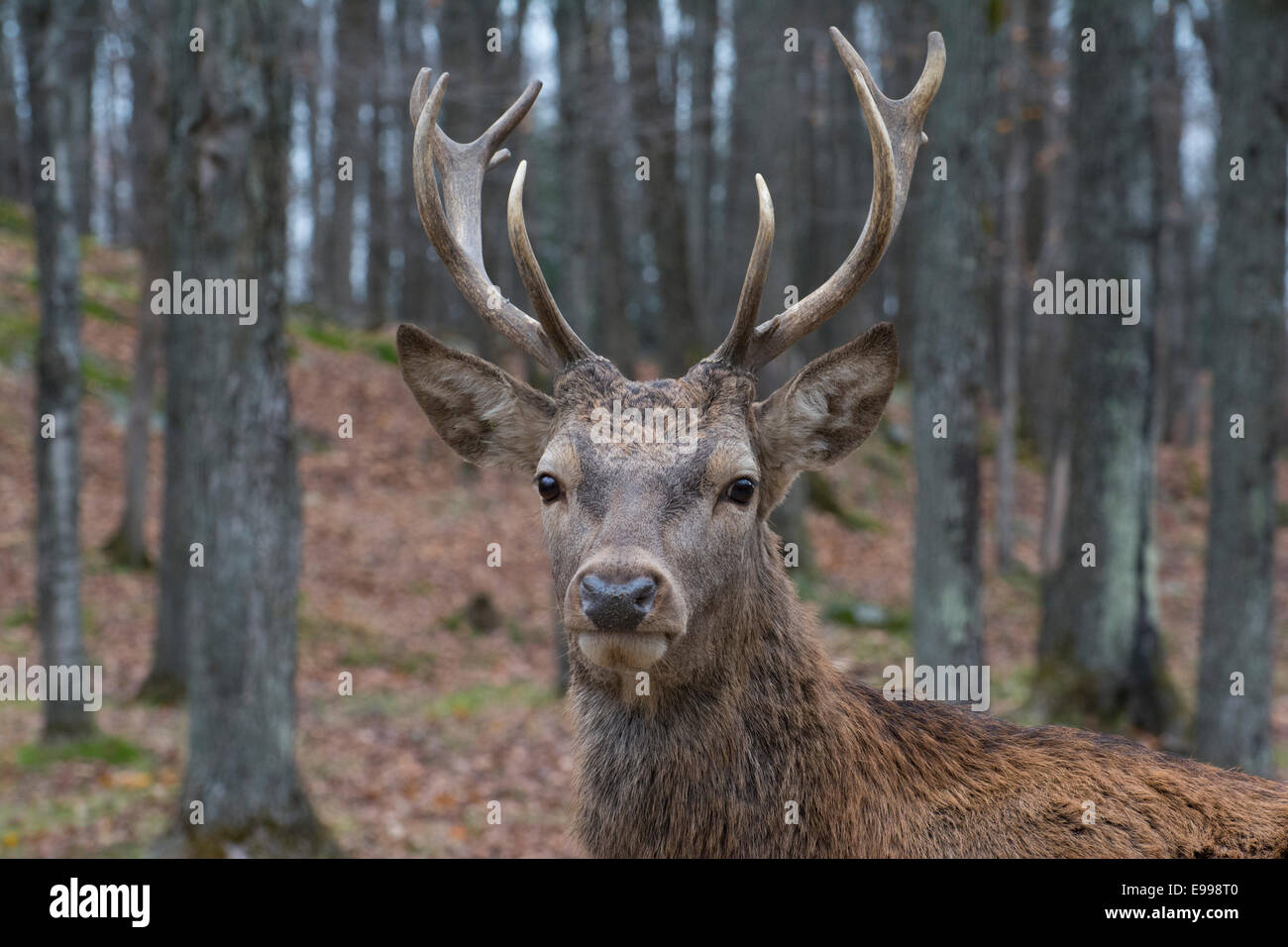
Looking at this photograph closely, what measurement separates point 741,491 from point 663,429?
1.06 ft

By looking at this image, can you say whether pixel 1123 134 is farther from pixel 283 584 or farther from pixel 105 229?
pixel 105 229

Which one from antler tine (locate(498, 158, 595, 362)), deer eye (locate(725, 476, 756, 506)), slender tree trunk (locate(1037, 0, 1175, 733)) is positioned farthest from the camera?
slender tree trunk (locate(1037, 0, 1175, 733))

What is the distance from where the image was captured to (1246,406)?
26.0 ft

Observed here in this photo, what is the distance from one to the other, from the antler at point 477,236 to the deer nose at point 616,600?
1.08m

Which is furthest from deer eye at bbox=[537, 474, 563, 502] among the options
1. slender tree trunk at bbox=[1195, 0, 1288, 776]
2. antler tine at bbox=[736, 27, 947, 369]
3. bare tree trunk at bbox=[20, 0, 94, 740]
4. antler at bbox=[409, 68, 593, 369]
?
bare tree trunk at bbox=[20, 0, 94, 740]

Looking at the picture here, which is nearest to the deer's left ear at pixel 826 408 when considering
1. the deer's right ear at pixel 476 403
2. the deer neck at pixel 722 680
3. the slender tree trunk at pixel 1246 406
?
the deer neck at pixel 722 680

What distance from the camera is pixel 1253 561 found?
25.9 ft

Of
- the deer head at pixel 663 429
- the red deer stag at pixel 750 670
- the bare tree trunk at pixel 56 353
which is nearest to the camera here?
the deer head at pixel 663 429

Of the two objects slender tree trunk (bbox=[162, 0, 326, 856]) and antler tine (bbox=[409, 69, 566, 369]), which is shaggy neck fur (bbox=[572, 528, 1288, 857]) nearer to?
antler tine (bbox=[409, 69, 566, 369])

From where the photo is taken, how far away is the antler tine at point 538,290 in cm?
391

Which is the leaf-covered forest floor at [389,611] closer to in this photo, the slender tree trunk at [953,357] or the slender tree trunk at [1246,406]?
the slender tree trunk at [1246,406]

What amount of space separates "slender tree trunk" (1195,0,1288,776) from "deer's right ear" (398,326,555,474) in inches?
228

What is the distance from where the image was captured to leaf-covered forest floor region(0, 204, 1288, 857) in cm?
872

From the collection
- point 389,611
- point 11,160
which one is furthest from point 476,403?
point 11,160
